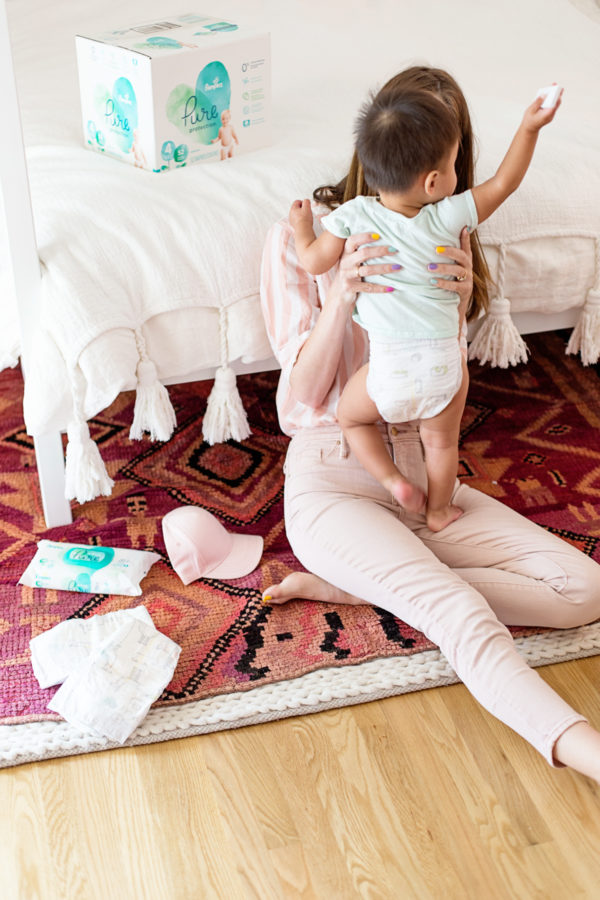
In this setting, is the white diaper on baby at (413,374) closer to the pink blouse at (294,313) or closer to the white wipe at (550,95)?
the pink blouse at (294,313)

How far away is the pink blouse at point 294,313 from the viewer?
147 cm

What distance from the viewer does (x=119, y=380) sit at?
1465 millimetres

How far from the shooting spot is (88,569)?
153 cm

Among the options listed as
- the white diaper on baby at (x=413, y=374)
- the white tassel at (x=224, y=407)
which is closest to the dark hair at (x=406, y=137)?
the white diaper on baby at (x=413, y=374)

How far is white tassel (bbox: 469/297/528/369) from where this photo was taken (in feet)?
5.42

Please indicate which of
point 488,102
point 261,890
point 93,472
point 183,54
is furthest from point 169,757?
point 488,102

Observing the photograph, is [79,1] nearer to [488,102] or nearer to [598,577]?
[488,102]

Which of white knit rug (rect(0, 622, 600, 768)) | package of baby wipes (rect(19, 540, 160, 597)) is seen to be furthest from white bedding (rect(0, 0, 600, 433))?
white knit rug (rect(0, 622, 600, 768))

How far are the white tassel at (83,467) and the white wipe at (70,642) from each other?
0.21m

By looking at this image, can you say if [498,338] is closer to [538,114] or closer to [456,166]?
[456,166]

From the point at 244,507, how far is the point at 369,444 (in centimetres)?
37

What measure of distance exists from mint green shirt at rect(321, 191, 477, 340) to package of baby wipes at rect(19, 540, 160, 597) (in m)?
0.56

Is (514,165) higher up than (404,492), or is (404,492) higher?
(514,165)

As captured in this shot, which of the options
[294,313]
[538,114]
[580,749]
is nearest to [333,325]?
[294,313]
